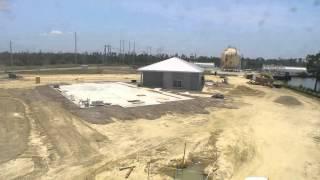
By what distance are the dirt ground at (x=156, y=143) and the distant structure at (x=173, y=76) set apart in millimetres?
12175

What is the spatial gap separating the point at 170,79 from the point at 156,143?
86.5ft

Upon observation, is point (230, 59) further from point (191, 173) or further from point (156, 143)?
point (191, 173)

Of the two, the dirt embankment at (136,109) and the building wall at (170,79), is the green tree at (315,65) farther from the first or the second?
the dirt embankment at (136,109)

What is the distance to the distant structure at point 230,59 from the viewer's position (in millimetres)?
86500

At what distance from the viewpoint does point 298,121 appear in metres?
31.0

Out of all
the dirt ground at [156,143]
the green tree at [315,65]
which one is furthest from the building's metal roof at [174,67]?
the green tree at [315,65]

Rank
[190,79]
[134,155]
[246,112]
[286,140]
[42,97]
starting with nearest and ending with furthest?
[134,155], [286,140], [246,112], [42,97], [190,79]

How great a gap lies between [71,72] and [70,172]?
194 feet

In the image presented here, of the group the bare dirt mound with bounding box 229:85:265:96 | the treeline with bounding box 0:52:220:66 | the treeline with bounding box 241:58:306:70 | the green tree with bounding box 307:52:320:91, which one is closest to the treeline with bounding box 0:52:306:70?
the treeline with bounding box 0:52:220:66

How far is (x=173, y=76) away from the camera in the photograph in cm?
4684

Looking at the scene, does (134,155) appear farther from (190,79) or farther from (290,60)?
(290,60)

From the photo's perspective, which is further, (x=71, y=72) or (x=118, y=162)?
(x=71, y=72)

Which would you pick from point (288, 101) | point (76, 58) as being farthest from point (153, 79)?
point (76, 58)

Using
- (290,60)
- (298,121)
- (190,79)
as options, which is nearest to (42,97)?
(190,79)
